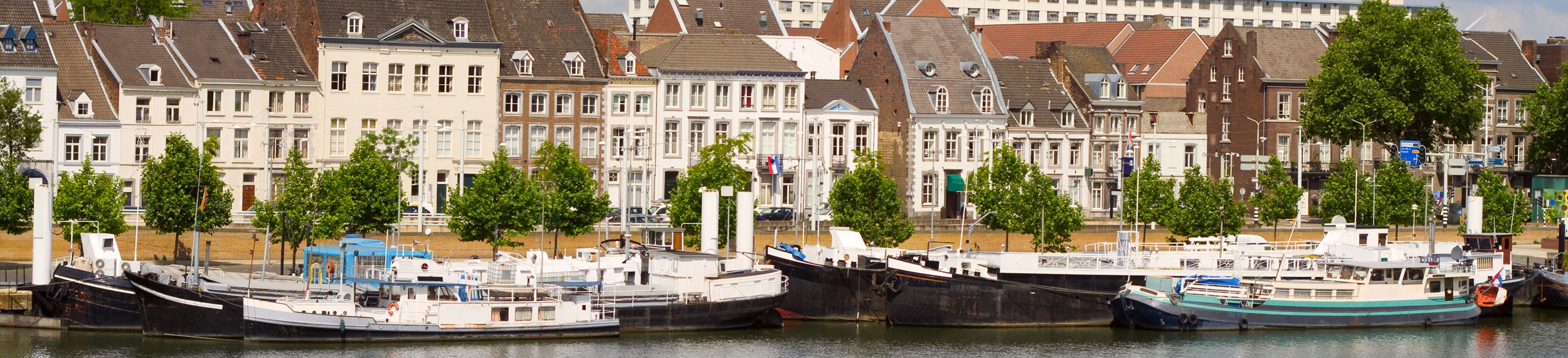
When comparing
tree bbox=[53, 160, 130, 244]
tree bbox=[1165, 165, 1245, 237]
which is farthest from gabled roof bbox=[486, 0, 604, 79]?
tree bbox=[1165, 165, 1245, 237]

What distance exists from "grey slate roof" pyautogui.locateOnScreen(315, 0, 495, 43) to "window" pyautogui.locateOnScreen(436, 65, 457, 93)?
1.22 m

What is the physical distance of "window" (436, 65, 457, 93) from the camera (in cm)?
9656

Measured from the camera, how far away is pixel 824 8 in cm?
17512

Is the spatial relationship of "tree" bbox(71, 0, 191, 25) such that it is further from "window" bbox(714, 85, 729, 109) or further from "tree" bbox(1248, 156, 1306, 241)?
"tree" bbox(1248, 156, 1306, 241)

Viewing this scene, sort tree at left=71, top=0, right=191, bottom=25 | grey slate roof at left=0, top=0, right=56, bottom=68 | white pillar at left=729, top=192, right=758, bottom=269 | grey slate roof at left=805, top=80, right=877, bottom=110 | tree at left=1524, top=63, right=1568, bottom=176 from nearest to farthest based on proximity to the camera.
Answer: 1. white pillar at left=729, top=192, right=758, bottom=269
2. grey slate roof at left=0, top=0, right=56, bottom=68
3. grey slate roof at left=805, top=80, right=877, bottom=110
4. tree at left=71, top=0, right=191, bottom=25
5. tree at left=1524, top=63, right=1568, bottom=176

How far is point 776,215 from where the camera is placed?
95.7 m

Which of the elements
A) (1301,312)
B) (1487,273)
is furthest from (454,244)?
(1487,273)

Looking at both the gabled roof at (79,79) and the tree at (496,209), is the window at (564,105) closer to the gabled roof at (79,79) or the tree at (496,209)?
the tree at (496,209)

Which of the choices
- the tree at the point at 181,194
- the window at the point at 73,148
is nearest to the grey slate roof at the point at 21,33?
the window at the point at 73,148

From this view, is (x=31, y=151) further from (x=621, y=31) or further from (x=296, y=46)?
(x=621, y=31)

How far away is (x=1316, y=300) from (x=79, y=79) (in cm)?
4916

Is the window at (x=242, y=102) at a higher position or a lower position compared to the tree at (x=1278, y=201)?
higher

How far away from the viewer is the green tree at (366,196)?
8019 centimetres

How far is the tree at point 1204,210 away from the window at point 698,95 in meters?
21.2
